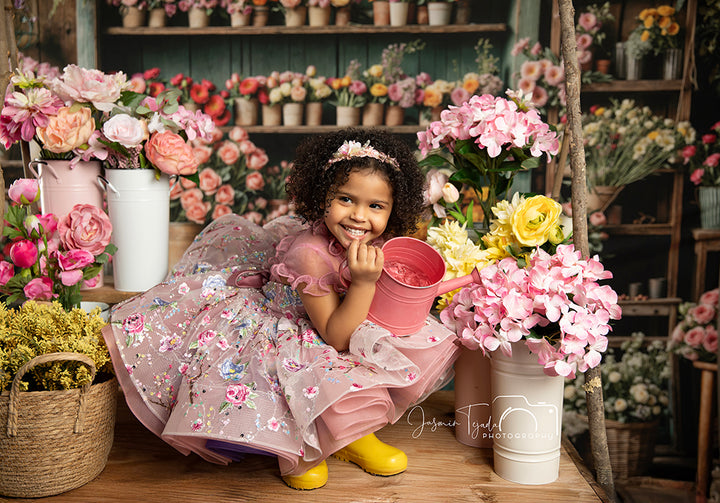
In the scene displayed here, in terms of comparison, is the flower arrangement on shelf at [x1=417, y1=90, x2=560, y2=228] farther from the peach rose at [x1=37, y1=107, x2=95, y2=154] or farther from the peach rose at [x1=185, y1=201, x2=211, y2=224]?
the peach rose at [x1=185, y1=201, x2=211, y2=224]

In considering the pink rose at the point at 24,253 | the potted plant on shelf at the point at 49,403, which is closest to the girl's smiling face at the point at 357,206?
the potted plant on shelf at the point at 49,403

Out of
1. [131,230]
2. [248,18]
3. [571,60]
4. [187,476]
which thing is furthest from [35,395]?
[248,18]

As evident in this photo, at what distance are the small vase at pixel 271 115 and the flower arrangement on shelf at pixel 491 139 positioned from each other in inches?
45.4

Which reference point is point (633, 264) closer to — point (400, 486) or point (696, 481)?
point (696, 481)

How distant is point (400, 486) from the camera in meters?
1.45

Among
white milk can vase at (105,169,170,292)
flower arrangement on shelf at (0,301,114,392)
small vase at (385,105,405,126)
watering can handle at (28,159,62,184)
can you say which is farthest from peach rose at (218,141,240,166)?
flower arrangement on shelf at (0,301,114,392)

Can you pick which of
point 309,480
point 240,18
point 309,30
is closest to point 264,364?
point 309,480

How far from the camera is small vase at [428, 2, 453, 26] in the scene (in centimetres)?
258

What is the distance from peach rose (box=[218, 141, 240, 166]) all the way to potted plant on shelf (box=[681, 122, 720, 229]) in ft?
6.02

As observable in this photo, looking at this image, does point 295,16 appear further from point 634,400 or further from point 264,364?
point 634,400

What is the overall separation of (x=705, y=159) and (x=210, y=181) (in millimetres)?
2034

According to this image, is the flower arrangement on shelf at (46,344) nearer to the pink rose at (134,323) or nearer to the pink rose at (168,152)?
the pink rose at (134,323)

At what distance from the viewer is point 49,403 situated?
4.31 ft

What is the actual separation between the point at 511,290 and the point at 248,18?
1.86 meters
